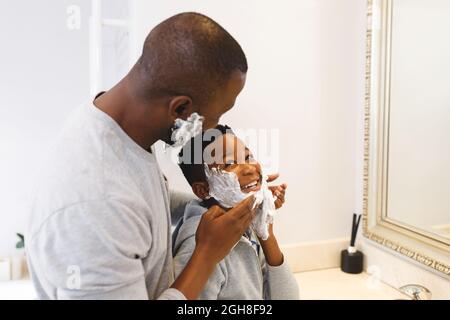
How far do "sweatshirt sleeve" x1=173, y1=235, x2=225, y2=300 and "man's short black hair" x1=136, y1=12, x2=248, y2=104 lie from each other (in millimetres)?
326

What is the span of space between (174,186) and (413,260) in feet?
2.21

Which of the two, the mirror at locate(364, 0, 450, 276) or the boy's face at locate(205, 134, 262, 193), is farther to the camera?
the mirror at locate(364, 0, 450, 276)

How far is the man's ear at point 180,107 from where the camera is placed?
55cm

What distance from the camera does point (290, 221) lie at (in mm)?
1146

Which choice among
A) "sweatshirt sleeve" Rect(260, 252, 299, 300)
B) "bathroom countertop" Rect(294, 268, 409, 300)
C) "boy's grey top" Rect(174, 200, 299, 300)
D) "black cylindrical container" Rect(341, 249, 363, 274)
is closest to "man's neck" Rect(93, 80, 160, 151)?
"boy's grey top" Rect(174, 200, 299, 300)

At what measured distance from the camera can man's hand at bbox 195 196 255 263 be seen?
66cm

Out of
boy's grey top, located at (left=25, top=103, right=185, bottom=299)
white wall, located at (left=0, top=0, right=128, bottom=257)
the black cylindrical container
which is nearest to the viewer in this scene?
boy's grey top, located at (left=25, top=103, right=185, bottom=299)

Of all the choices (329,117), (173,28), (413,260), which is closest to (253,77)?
(329,117)

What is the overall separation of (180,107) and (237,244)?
14.4 inches

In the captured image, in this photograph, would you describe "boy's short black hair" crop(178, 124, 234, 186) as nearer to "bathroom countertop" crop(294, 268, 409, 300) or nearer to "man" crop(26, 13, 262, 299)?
"man" crop(26, 13, 262, 299)

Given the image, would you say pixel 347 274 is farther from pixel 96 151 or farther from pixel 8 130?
pixel 8 130

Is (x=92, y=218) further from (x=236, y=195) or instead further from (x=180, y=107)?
(x=236, y=195)

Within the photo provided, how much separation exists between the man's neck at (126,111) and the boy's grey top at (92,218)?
0.01 m

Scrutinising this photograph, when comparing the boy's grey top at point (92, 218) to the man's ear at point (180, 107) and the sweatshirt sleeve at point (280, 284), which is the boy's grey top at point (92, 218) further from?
the sweatshirt sleeve at point (280, 284)
